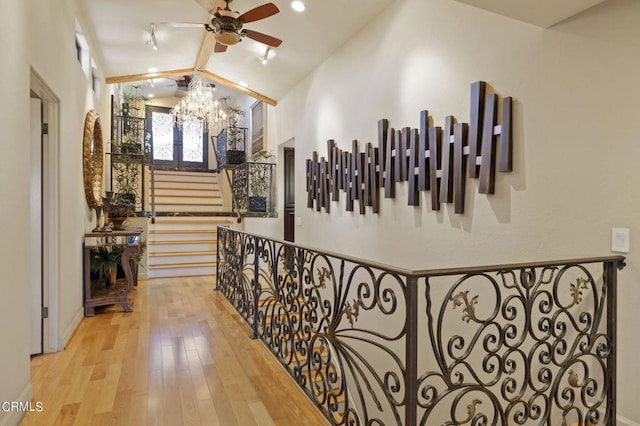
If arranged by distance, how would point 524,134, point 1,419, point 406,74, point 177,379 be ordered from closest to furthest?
point 1,419 < point 524,134 < point 177,379 < point 406,74

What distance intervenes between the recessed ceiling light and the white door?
2.73 m

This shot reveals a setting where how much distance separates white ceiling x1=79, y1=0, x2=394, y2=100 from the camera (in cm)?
444

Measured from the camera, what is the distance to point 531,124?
2555 millimetres

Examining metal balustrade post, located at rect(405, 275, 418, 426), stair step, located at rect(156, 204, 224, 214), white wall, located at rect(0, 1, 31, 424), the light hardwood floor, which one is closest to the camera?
metal balustrade post, located at rect(405, 275, 418, 426)

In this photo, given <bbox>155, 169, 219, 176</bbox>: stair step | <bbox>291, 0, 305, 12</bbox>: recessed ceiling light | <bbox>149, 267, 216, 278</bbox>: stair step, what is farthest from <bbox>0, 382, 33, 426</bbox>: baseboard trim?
<bbox>155, 169, 219, 176</bbox>: stair step

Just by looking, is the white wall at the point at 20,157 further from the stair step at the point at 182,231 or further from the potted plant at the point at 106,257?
the stair step at the point at 182,231

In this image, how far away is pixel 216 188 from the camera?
10883 mm

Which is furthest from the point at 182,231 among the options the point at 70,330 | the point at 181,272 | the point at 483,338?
the point at 483,338

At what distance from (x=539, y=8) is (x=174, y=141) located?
1158 cm

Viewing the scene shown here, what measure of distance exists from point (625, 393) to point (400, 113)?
Answer: 2.78 m

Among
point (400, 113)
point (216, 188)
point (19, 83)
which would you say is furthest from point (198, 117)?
point (19, 83)

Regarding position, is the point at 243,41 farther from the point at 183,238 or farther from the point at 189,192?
the point at 189,192

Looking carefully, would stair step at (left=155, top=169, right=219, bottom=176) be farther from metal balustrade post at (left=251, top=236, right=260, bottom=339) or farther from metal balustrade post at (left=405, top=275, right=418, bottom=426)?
metal balustrade post at (left=405, top=275, right=418, bottom=426)

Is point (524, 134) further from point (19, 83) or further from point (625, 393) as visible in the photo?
point (19, 83)
